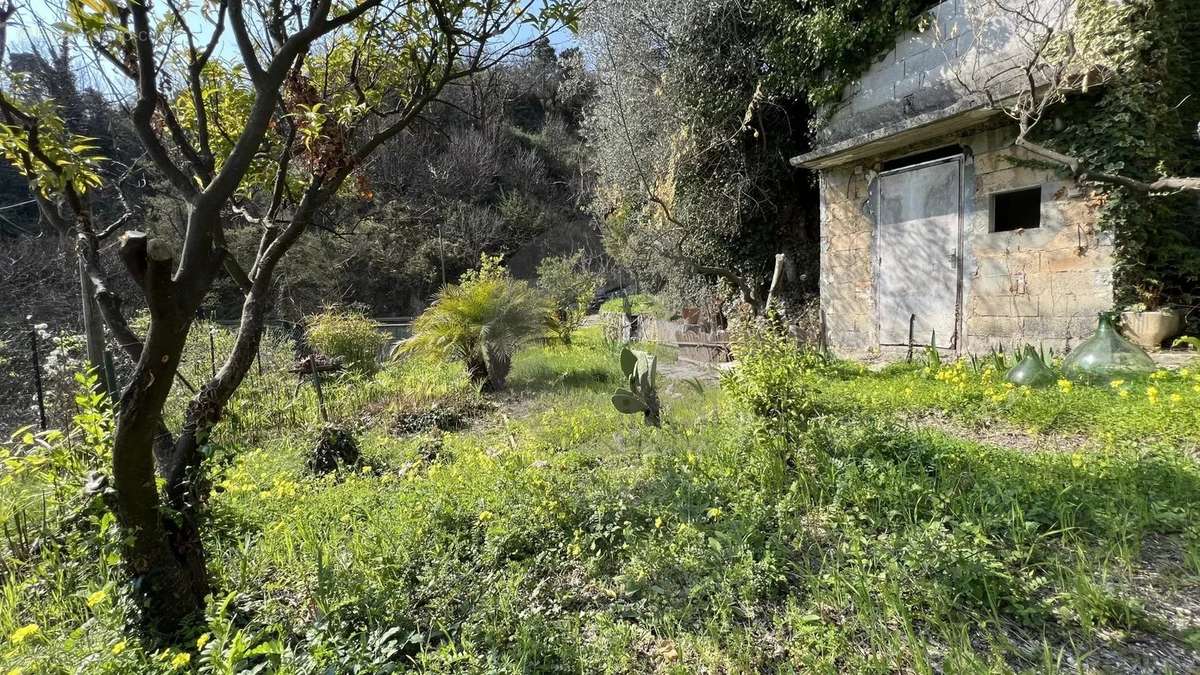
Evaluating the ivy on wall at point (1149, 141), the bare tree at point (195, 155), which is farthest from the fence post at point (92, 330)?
the ivy on wall at point (1149, 141)

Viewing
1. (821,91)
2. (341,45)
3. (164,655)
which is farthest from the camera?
(821,91)

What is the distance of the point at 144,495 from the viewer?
1.99 meters

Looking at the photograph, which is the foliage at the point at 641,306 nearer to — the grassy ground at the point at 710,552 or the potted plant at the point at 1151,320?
the potted plant at the point at 1151,320

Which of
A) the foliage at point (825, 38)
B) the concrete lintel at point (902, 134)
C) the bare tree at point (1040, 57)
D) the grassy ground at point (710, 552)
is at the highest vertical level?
the foliage at point (825, 38)

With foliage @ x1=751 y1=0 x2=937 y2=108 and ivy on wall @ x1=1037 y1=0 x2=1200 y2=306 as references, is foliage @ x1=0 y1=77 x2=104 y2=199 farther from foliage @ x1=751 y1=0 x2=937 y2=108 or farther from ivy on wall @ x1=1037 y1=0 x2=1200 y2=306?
foliage @ x1=751 y1=0 x2=937 y2=108

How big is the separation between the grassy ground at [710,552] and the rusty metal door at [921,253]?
8.99ft

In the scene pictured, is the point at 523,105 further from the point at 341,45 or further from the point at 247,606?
the point at 247,606

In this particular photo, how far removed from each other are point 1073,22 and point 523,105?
2213 centimetres

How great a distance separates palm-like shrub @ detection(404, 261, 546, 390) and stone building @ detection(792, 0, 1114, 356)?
187 inches

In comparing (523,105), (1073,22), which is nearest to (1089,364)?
(1073,22)

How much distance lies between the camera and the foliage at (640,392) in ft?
14.0

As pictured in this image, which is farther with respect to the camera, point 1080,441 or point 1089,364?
point 1089,364

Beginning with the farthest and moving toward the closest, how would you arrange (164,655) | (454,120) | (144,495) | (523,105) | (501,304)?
1. (523,105)
2. (454,120)
3. (501,304)
4. (144,495)
5. (164,655)

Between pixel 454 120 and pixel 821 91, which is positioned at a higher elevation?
pixel 454 120
